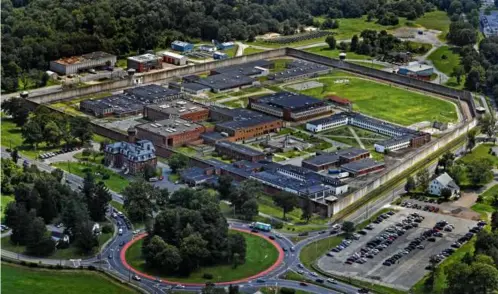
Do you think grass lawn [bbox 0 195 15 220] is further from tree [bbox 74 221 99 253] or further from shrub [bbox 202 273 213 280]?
shrub [bbox 202 273 213 280]

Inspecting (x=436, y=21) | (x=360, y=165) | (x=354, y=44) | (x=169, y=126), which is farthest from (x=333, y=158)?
(x=436, y=21)

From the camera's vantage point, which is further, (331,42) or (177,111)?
(331,42)

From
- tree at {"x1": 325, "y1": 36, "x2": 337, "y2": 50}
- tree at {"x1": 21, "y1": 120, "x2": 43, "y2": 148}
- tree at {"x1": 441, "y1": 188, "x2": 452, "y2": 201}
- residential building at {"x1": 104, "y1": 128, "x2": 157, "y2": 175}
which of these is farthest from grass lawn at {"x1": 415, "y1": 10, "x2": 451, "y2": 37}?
tree at {"x1": 21, "y1": 120, "x2": 43, "y2": 148}

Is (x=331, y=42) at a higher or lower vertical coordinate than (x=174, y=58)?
higher

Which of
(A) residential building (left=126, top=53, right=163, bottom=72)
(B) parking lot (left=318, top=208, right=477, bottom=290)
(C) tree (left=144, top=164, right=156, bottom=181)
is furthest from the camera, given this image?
(A) residential building (left=126, top=53, right=163, bottom=72)

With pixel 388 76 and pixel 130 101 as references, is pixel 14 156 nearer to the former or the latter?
pixel 130 101

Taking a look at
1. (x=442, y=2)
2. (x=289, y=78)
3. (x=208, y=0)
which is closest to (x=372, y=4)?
(x=442, y=2)

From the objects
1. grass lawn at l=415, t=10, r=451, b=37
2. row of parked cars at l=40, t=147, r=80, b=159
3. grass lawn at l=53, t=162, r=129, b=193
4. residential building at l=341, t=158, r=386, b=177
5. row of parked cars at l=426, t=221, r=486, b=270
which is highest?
grass lawn at l=415, t=10, r=451, b=37
